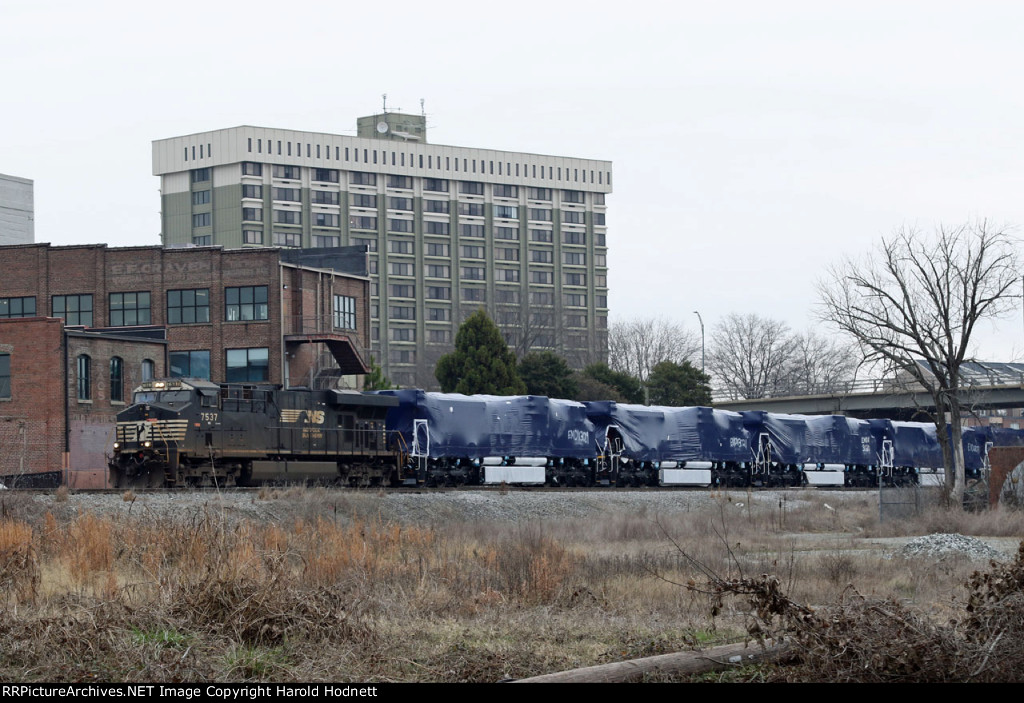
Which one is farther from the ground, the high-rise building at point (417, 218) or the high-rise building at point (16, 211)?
the high-rise building at point (417, 218)

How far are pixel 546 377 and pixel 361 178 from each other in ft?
232

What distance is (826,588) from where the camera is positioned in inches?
642

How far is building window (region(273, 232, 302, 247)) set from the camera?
439 feet

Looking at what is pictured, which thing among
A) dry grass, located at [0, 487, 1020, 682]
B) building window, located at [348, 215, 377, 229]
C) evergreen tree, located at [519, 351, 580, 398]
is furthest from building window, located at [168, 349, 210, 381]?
building window, located at [348, 215, 377, 229]

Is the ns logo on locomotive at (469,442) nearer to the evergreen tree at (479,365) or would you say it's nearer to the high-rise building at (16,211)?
the evergreen tree at (479,365)

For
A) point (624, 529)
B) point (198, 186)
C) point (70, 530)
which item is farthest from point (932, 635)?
point (198, 186)

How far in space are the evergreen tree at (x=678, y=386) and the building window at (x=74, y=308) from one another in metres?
38.0

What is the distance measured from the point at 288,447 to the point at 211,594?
78.2 feet

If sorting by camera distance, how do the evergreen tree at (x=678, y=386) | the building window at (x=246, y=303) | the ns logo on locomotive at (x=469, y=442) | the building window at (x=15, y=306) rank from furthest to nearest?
the evergreen tree at (x=678, y=386), the building window at (x=246, y=303), the building window at (x=15, y=306), the ns logo on locomotive at (x=469, y=442)

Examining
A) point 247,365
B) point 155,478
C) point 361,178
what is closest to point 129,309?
point 247,365

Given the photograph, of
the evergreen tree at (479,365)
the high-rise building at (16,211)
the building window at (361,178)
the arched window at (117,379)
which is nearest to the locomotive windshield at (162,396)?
the arched window at (117,379)

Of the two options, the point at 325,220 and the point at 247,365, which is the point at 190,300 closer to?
the point at 247,365

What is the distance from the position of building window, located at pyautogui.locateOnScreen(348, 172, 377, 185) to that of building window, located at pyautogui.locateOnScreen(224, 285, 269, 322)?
79311 millimetres

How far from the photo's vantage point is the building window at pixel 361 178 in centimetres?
14062
